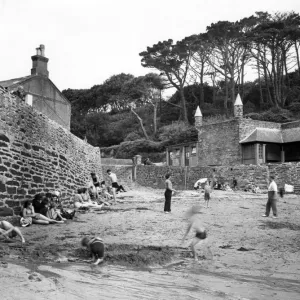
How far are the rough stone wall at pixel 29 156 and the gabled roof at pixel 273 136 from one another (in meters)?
18.3

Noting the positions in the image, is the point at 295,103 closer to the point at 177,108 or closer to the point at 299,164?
the point at 177,108

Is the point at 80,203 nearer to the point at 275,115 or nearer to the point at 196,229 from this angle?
the point at 196,229

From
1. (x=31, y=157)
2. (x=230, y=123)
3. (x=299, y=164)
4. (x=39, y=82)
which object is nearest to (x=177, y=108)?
(x=230, y=123)

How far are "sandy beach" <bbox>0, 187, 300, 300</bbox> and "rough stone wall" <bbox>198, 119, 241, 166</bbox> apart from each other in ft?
67.4

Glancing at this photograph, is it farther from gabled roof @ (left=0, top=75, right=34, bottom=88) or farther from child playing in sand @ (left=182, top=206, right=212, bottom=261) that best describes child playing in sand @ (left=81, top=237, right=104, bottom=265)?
gabled roof @ (left=0, top=75, right=34, bottom=88)

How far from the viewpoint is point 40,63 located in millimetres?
20891

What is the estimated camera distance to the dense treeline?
40.5m

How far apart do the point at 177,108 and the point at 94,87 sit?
13.4m

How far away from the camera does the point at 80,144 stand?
677 inches

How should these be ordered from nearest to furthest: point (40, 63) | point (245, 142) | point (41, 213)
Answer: point (41, 213)
point (40, 63)
point (245, 142)

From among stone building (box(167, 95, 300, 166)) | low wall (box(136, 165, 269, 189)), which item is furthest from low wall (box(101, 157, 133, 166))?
stone building (box(167, 95, 300, 166))

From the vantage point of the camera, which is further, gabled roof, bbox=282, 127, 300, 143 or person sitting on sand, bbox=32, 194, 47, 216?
gabled roof, bbox=282, 127, 300, 143

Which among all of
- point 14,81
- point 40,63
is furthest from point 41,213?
point 40,63

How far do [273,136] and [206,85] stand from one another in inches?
755
